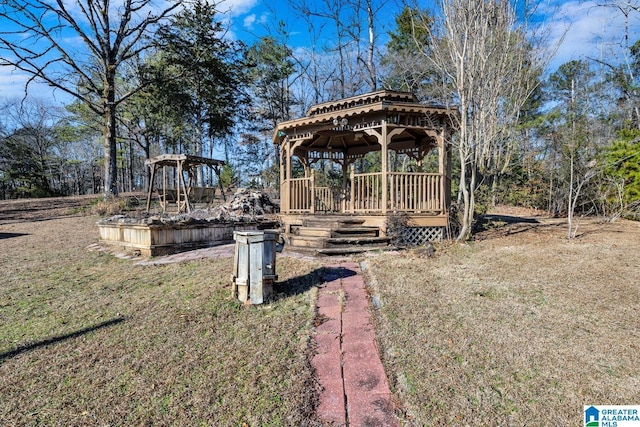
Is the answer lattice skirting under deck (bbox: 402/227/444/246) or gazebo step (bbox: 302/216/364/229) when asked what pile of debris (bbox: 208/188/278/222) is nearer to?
gazebo step (bbox: 302/216/364/229)

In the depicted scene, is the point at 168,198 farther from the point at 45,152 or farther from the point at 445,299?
the point at 45,152

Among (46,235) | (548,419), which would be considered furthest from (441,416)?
(46,235)

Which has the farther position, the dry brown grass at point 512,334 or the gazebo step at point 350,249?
the gazebo step at point 350,249

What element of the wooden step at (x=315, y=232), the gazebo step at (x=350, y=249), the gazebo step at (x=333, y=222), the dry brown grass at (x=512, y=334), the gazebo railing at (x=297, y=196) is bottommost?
the dry brown grass at (x=512, y=334)

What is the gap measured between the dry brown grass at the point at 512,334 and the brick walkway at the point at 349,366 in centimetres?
14

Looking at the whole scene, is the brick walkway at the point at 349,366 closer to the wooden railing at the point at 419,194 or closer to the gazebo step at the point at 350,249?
the gazebo step at the point at 350,249

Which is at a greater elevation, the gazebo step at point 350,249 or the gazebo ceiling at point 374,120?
the gazebo ceiling at point 374,120

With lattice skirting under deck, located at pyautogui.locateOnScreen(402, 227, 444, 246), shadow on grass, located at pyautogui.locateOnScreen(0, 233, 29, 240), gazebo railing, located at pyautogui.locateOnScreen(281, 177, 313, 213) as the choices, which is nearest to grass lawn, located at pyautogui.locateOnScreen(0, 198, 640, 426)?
lattice skirting under deck, located at pyautogui.locateOnScreen(402, 227, 444, 246)

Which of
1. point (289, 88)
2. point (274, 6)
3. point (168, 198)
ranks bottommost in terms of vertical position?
point (168, 198)

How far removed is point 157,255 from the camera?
6.95 metres

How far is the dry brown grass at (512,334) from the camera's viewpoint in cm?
216

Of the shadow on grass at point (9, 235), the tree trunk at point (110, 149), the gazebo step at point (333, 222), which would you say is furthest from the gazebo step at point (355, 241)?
the tree trunk at point (110, 149)

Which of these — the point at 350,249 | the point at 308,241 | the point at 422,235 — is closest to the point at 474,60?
the point at 422,235

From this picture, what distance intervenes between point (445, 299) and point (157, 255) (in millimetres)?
5866
